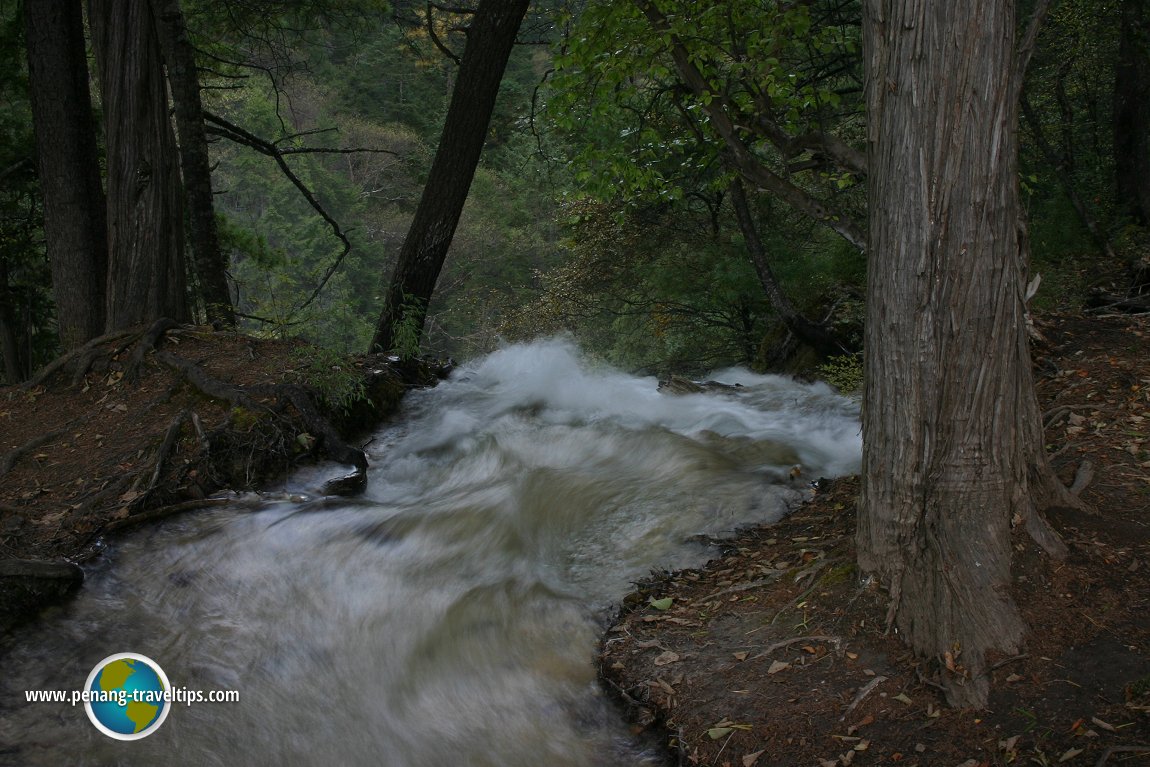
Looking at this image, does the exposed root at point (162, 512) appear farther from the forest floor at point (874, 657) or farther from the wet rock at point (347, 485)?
the forest floor at point (874, 657)

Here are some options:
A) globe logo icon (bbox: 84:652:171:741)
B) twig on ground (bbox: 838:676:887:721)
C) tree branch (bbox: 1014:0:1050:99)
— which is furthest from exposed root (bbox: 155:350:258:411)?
tree branch (bbox: 1014:0:1050:99)

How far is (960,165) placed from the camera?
3.15 metres

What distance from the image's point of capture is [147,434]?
19.8 feet

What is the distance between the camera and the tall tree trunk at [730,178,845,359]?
10094 millimetres

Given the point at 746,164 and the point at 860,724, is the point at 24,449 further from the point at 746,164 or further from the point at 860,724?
the point at 860,724

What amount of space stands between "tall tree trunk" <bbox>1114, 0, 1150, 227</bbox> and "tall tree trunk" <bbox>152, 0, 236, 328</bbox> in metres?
9.98

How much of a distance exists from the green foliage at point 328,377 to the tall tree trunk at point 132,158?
178cm

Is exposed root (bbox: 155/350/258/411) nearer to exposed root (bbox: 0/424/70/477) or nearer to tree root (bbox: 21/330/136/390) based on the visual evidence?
tree root (bbox: 21/330/136/390)

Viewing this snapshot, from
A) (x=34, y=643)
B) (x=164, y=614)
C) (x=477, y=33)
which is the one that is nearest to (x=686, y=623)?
(x=164, y=614)

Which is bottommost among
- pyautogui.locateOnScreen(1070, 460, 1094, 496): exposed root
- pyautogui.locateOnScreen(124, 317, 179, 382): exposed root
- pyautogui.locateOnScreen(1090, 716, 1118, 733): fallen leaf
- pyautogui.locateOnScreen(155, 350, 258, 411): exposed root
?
pyautogui.locateOnScreen(1090, 716, 1118, 733): fallen leaf

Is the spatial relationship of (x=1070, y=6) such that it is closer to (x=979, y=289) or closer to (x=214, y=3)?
(x=979, y=289)

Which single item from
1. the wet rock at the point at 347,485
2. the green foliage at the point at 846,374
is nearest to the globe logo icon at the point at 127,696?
the wet rock at the point at 347,485

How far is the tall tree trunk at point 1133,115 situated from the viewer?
27.7 feet

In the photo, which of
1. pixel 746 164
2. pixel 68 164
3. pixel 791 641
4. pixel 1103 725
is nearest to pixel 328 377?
pixel 68 164
